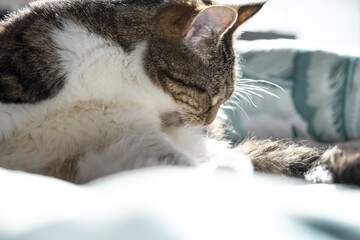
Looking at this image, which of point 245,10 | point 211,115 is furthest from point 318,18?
point 211,115

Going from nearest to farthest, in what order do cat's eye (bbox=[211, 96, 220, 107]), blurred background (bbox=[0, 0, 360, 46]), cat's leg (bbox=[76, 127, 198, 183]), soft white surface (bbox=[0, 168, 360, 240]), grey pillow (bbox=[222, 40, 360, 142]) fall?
soft white surface (bbox=[0, 168, 360, 240]), cat's leg (bbox=[76, 127, 198, 183]), cat's eye (bbox=[211, 96, 220, 107]), grey pillow (bbox=[222, 40, 360, 142]), blurred background (bbox=[0, 0, 360, 46])

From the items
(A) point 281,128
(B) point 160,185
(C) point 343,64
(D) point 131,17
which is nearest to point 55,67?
(D) point 131,17

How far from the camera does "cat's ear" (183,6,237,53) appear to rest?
0.95 m

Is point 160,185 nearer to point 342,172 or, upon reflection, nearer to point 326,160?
point 342,172

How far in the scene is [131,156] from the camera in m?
0.77

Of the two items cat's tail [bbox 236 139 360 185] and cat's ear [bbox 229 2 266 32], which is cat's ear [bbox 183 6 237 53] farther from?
cat's tail [bbox 236 139 360 185]

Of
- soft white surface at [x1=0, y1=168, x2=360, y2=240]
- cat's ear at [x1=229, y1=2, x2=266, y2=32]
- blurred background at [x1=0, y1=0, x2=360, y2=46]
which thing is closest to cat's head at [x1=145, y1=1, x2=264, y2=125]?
cat's ear at [x1=229, y1=2, x2=266, y2=32]

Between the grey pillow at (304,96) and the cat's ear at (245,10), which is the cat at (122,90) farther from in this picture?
the grey pillow at (304,96)

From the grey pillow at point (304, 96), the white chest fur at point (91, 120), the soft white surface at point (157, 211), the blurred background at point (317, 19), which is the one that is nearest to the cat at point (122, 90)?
the white chest fur at point (91, 120)

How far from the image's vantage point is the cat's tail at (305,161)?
0.77m

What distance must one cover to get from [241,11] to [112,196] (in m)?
0.84

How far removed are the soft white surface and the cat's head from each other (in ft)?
1.84

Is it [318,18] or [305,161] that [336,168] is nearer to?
[305,161]

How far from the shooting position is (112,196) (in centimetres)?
41
